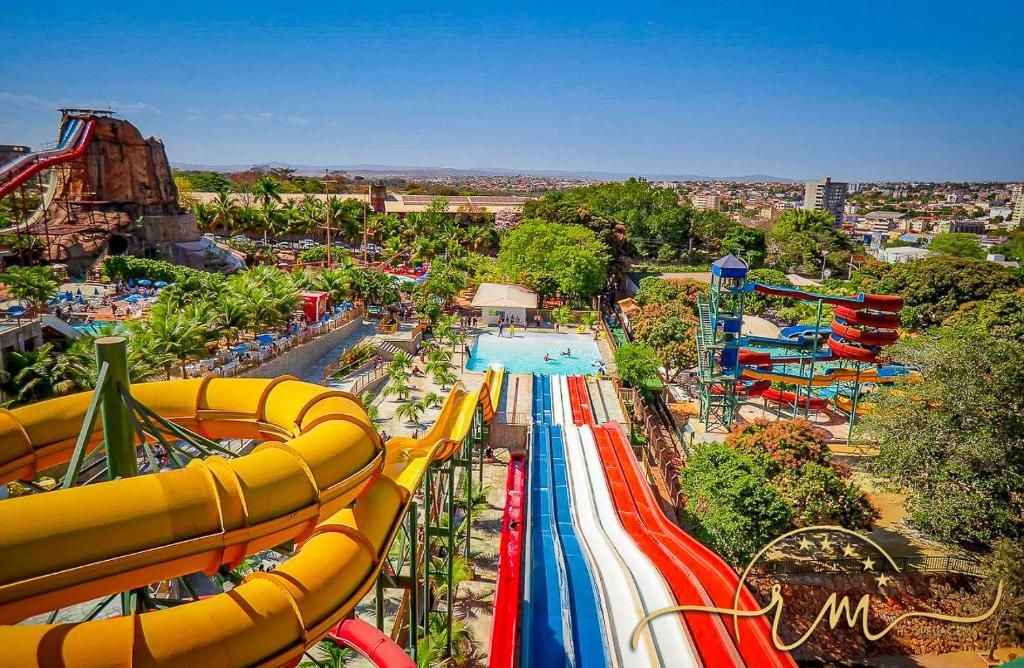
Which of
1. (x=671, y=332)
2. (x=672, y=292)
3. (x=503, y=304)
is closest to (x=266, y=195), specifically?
(x=503, y=304)

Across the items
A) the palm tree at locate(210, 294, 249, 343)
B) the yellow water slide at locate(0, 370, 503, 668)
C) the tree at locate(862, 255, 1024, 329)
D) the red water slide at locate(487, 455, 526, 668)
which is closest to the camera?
the yellow water slide at locate(0, 370, 503, 668)

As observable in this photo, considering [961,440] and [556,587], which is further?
[961,440]

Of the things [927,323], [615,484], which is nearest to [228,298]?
[615,484]

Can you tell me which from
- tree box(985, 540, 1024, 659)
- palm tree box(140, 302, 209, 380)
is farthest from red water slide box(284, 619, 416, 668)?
palm tree box(140, 302, 209, 380)

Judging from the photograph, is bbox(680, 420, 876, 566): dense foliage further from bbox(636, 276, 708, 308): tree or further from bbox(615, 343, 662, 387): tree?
bbox(636, 276, 708, 308): tree

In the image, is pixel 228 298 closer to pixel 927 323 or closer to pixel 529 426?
pixel 529 426

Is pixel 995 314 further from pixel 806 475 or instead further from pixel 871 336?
pixel 806 475
